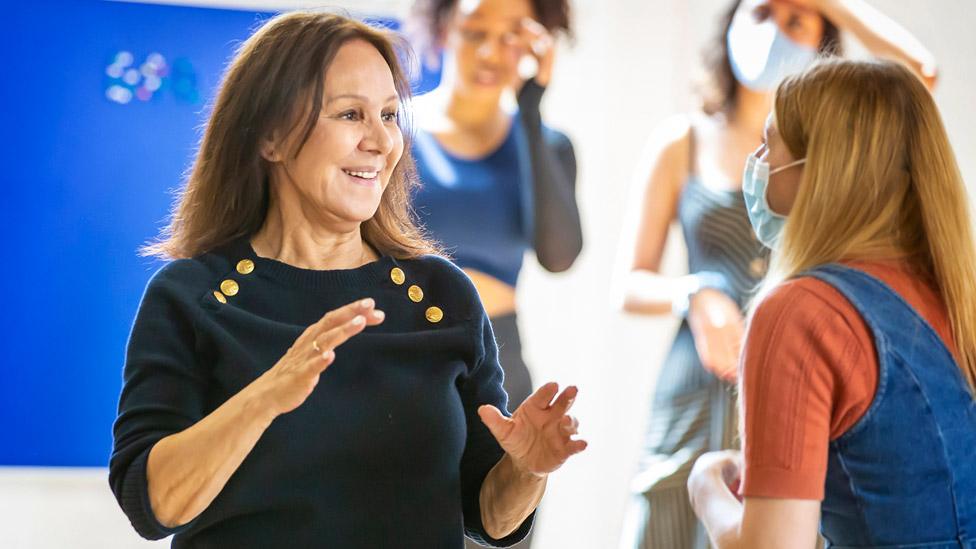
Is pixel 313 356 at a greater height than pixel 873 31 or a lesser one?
lesser

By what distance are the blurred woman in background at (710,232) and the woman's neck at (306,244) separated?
1261 millimetres

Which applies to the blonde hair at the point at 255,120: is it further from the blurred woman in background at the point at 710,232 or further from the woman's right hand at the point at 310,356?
the blurred woman in background at the point at 710,232

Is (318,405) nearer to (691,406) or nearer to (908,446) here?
(908,446)

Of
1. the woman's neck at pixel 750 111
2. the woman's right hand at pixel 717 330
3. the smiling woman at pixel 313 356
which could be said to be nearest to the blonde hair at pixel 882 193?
the smiling woman at pixel 313 356

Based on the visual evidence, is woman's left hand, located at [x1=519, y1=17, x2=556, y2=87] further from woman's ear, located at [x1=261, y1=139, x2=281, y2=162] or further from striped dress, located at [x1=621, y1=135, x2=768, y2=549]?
woman's ear, located at [x1=261, y1=139, x2=281, y2=162]

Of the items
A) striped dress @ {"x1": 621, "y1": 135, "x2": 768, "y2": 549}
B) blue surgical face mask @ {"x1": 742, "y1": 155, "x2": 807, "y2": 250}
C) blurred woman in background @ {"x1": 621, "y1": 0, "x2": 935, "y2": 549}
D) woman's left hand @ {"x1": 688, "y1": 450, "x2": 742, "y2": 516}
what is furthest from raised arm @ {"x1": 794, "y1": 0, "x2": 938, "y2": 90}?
woman's left hand @ {"x1": 688, "y1": 450, "x2": 742, "y2": 516}

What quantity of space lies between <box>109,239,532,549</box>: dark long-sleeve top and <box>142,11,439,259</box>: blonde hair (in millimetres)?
59

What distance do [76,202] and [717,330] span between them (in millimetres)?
2033

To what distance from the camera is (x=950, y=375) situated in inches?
55.3

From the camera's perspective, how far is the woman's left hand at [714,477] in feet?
5.14

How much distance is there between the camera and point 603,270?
12.8ft

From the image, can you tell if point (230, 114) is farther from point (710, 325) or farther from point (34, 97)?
point (34, 97)

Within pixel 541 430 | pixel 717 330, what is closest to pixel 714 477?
pixel 541 430

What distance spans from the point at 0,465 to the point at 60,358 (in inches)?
14.6
